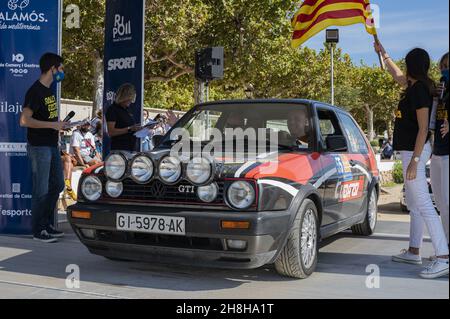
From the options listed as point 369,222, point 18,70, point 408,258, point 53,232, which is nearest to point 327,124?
point 408,258

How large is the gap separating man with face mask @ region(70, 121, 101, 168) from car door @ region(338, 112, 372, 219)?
6252mm

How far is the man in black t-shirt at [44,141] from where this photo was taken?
6.10 meters

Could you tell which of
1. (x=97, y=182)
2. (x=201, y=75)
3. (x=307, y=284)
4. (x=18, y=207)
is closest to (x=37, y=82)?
(x=18, y=207)

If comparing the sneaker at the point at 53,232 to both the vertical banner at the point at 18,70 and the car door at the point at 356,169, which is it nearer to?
the vertical banner at the point at 18,70

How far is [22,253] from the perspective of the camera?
5.69 m

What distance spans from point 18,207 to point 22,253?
1229 mm

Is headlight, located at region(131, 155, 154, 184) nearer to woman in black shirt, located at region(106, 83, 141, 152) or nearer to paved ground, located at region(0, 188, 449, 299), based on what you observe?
paved ground, located at region(0, 188, 449, 299)

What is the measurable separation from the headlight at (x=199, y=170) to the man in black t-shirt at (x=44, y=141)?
251 centimetres

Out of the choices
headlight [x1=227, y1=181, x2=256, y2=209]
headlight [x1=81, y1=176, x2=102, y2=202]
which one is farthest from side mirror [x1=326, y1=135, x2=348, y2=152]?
headlight [x1=81, y1=176, x2=102, y2=202]

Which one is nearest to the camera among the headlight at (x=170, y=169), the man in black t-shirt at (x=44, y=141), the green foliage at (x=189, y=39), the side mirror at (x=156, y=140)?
the headlight at (x=170, y=169)

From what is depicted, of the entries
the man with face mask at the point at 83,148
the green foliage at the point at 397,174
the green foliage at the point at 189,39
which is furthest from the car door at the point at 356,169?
the green foliage at the point at 189,39

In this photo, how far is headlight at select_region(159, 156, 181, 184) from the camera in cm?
426

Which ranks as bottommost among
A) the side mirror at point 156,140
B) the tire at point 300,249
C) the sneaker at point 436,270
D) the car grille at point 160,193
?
the sneaker at point 436,270

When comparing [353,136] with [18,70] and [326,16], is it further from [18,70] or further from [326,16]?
[18,70]
